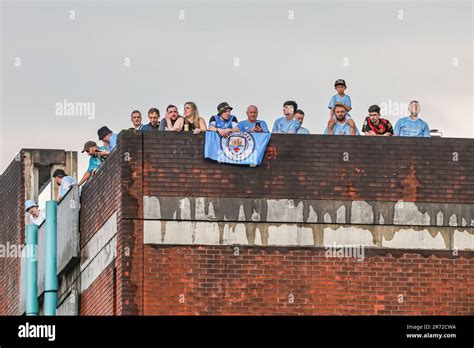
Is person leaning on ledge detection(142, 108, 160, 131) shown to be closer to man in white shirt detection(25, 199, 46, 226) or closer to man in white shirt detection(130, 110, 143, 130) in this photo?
man in white shirt detection(130, 110, 143, 130)

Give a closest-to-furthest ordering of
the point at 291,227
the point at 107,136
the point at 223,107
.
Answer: the point at 223,107 < the point at 291,227 < the point at 107,136

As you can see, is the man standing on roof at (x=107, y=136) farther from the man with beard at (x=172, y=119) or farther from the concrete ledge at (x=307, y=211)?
the concrete ledge at (x=307, y=211)

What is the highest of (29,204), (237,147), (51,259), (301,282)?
(237,147)

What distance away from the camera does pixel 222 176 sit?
4528cm

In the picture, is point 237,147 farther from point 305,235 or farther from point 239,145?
point 305,235

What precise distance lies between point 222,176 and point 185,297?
2.55 metres

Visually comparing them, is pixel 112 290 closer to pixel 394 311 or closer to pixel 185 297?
pixel 185 297

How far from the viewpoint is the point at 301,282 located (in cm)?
4512

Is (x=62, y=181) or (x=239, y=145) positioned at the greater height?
(x=239, y=145)

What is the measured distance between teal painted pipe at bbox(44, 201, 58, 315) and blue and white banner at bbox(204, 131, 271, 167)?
510 centimetres

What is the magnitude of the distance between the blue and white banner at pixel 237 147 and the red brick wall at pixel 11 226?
10.9 metres

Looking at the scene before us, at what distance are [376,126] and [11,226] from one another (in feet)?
43.6

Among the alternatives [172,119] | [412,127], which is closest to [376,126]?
[412,127]
